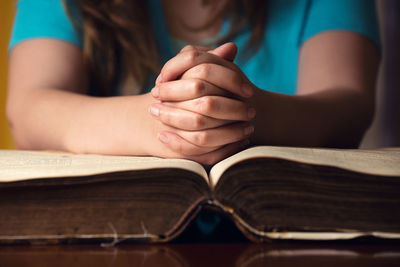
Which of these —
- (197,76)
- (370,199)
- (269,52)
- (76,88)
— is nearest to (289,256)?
(370,199)

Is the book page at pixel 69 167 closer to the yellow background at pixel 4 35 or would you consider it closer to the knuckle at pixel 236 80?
the knuckle at pixel 236 80

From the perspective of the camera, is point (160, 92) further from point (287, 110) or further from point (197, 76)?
point (287, 110)

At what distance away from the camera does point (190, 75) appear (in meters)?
0.39

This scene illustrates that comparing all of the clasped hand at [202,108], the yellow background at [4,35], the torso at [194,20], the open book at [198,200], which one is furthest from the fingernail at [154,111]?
the yellow background at [4,35]

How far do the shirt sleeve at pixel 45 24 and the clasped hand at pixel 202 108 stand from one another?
1.74 feet

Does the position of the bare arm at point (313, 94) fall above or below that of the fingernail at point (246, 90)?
below

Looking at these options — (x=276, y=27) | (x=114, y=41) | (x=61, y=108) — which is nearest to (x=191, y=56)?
(x=61, y=108)

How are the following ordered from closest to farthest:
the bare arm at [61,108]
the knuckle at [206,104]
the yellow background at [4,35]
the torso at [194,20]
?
the knuckle at [206,104] → the bare arm at [61,108] → the torso at [194,20] → the yellow background at [4,35]

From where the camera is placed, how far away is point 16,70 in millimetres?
779

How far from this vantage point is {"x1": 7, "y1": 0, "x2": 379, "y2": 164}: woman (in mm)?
390

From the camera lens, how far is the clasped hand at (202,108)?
37 cm

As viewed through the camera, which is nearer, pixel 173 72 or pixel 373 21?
pixel 173 72

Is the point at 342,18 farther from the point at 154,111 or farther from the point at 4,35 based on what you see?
the point at 4,35

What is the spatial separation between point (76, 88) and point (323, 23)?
61 cm
